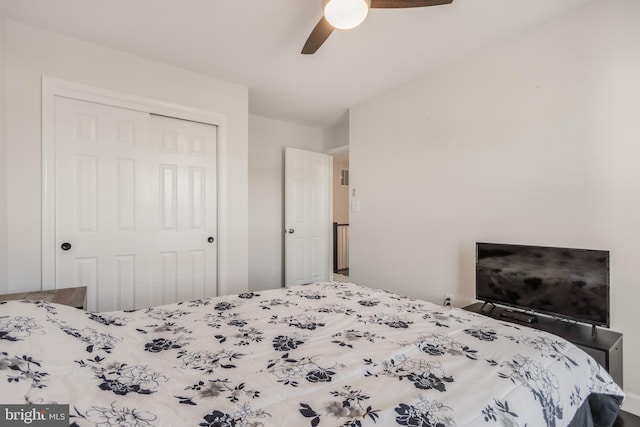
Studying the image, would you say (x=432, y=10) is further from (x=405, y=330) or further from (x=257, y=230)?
(x=257, y=230)

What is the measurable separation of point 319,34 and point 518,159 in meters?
1.68

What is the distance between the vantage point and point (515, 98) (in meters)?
2.17

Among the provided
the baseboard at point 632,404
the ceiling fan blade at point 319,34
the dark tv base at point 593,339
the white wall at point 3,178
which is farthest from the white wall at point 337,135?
the baseboard at point 632,404

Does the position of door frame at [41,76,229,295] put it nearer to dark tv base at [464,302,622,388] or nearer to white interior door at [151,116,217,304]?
white interior door at [151,116,217,304]

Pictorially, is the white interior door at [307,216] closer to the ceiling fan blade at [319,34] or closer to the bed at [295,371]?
the ceiling fan blade at [319,34]

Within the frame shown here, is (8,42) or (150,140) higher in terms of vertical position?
(8,42)

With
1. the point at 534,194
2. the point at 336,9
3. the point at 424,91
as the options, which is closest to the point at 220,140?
the point at 336,9

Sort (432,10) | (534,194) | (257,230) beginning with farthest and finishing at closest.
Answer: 1. (257,230)
2. (534,194)
3. (432,10)

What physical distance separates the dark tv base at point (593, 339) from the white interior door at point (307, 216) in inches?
104

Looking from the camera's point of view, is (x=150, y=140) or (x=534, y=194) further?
(x=150, y=140)

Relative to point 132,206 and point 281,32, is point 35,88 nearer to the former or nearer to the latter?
point 132,206

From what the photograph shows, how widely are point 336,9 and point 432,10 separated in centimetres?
78

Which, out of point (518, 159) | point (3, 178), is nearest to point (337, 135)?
point (518, 159)

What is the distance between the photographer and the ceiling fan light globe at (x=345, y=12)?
4.95 ft
